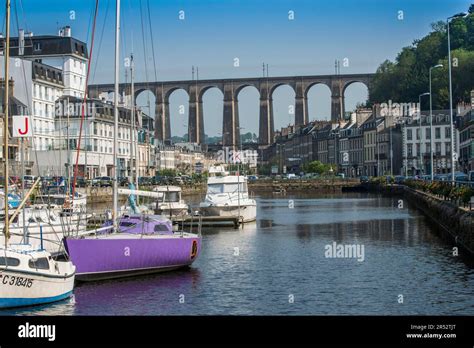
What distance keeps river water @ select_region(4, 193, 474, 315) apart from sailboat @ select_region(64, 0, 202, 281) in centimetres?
45

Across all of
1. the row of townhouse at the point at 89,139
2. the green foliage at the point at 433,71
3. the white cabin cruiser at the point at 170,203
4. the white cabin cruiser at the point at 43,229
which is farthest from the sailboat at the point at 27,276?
the green foliage at the point at 433,71

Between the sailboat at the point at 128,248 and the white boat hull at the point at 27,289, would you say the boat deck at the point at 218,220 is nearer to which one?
the sailboat at the point at 128,248

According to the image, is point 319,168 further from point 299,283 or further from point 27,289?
point 27,289

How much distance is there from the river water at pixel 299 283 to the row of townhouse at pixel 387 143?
1916 inches

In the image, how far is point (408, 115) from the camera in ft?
446

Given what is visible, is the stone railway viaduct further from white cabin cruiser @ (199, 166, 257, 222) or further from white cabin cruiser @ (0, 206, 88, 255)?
white cabin cruiser @ (0, 206, 88, 255)

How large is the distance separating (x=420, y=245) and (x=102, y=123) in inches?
2801

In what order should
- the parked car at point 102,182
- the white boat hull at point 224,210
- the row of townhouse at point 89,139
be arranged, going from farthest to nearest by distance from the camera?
the row of townhouse at point 89,139
the parked car at point 102,182
the white boat hull at point 224,210

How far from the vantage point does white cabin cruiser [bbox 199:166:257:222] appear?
53531 mm

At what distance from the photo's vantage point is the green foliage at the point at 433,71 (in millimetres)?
137000

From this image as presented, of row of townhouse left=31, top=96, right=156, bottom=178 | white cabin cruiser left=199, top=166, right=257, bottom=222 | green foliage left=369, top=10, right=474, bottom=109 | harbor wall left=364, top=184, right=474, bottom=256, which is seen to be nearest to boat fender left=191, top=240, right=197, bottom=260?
harbor wall left=364, top=184, right=474, bottom=256

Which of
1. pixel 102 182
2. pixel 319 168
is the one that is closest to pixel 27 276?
pixel 102 182
